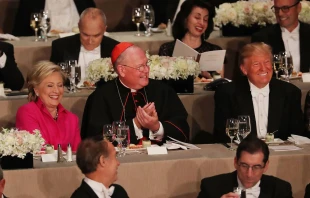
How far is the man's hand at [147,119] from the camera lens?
6.77 metres

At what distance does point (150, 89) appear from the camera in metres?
7.23

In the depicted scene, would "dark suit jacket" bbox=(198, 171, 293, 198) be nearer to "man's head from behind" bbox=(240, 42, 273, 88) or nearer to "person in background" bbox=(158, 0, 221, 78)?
"man's head from behind" bbox=(240, 42, 273, 88)

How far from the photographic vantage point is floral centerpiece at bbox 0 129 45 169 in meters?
5.93

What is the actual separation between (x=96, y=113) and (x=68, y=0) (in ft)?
9.71

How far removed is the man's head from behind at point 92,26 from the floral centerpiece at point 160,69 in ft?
2.19

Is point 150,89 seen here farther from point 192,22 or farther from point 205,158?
point 192,22

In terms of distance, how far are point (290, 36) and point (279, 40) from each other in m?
0.11

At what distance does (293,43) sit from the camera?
348 inches

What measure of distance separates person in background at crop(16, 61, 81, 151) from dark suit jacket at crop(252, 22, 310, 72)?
2516 mm

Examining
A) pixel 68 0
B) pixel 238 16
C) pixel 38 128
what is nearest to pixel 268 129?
pixel 38 128

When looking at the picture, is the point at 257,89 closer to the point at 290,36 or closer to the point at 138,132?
the point at 138,132

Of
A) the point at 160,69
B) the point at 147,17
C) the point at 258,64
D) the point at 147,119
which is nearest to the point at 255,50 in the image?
the point at 258,64

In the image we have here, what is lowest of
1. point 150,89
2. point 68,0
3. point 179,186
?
point 179,186

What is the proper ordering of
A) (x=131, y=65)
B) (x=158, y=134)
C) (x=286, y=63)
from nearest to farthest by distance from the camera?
(x=158, y=134)
(x=131, y=65)
(x=286, y=63)
